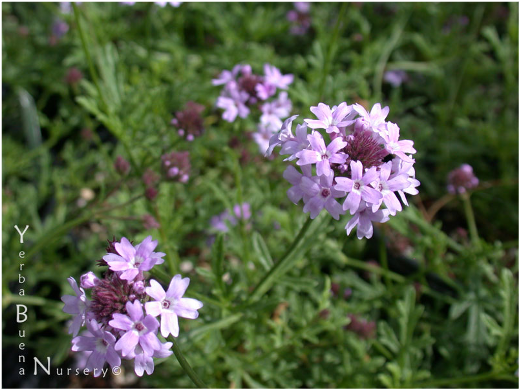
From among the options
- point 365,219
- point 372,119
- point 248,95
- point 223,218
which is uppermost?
point 248,95

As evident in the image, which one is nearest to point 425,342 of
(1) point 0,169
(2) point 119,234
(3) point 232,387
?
(3) point 232,387

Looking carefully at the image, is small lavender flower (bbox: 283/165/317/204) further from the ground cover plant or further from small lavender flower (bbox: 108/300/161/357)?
small lavender flower (bbox: 108/300/161/357)

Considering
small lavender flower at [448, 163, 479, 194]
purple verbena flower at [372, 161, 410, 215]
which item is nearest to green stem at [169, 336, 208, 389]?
purple verbena flower at [372, 161, 410, 215]

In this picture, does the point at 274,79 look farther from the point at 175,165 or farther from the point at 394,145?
the point at 394,145

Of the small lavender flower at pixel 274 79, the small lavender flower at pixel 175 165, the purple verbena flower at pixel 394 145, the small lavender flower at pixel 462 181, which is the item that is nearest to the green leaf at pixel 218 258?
the small lavender flower at pixel 175 165

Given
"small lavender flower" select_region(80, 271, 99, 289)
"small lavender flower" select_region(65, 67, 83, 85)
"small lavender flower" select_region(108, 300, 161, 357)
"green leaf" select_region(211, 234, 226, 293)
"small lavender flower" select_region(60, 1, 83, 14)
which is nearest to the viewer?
"small lavender flower" select_region(108, 300, 161, 357)

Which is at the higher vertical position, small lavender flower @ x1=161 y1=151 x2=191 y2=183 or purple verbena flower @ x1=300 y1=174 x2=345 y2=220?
small lavender flower @ x1=161 y1=151 x2=191 y2=183

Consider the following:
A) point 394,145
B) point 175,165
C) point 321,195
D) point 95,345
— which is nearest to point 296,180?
point 321,195
